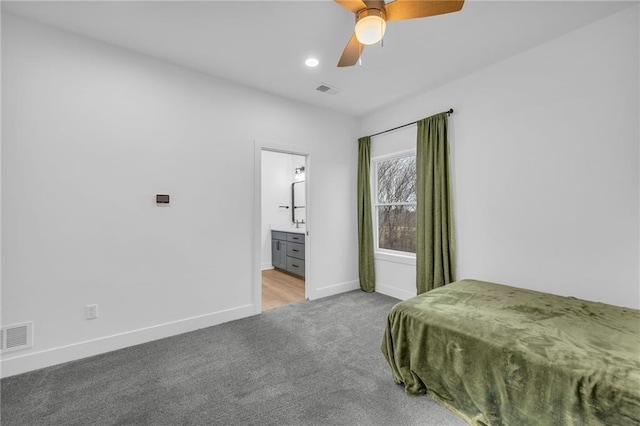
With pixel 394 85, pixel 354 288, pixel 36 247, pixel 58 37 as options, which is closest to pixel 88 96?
pixel 58 37

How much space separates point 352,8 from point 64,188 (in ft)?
8.63

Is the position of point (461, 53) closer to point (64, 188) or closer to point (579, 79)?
point (579, 79)

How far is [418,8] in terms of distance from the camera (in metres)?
1.62

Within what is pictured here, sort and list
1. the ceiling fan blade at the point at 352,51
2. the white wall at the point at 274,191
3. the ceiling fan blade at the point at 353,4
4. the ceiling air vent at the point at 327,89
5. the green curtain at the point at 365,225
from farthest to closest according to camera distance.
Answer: the white wall at the point at 274,191, the green curtain at the point at 365,225, the ceiling air vent at the point at 327,89, the ceiling fan blade at the point at 352,51, the ceiling fan blade at the point at 353,4

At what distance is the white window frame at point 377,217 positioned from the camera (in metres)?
3.69

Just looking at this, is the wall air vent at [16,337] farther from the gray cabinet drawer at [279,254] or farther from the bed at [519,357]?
the gray cabinet drawer at [279,254]

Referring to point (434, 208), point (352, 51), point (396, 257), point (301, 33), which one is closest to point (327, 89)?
point (301, 33)

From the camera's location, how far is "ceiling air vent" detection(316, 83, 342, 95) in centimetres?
321

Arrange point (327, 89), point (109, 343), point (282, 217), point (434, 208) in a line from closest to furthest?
1. point (109, 343)
2. point (434, 208)
3. point (327, 89)
4. point (282, 217)

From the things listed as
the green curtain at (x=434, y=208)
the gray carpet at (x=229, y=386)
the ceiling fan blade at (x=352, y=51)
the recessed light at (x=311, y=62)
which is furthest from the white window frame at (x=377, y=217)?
the ceiling fan blade at (x=352, y=51)

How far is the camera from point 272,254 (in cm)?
585

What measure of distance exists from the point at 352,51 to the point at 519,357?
219 centimetres

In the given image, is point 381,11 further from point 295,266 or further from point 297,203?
point 297,203

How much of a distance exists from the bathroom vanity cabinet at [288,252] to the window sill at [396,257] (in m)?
1.40
